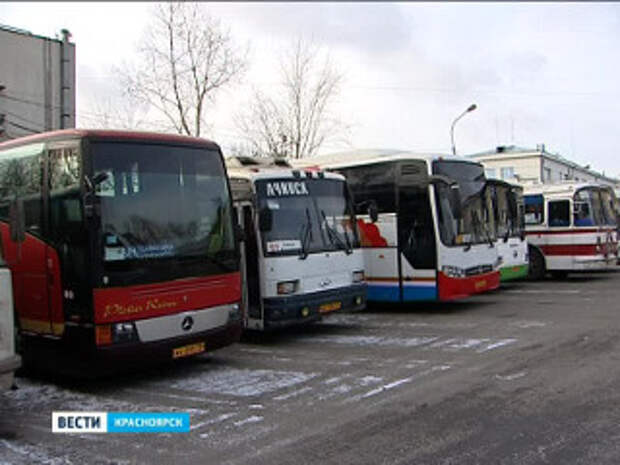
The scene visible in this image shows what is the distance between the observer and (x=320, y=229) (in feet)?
33.9

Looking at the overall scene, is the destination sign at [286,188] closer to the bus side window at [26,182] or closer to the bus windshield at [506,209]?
the bus side window at [26,182]

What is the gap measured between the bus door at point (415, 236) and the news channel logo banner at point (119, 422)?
691cm

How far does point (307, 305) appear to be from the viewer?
9828 millimetres

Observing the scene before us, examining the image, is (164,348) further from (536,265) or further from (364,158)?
(536,265)

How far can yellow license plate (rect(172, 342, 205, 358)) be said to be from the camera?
7.24 m

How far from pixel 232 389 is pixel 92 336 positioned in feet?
5.39

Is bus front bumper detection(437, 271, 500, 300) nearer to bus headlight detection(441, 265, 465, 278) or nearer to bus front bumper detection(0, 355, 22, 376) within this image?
bus headlight detection(441, 265, 465, 278)

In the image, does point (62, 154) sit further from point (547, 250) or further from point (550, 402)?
point (547, 250)

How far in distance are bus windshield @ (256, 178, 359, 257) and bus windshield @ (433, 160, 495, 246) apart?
205 cm

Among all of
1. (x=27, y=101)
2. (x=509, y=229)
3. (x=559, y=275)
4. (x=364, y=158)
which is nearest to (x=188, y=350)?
(x=364, y=158)

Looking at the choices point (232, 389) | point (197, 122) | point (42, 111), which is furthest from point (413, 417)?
point (42, 111)

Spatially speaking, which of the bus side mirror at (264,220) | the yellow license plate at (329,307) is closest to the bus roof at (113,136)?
the bus side mirror at (264,220)

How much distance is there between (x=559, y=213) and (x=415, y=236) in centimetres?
790

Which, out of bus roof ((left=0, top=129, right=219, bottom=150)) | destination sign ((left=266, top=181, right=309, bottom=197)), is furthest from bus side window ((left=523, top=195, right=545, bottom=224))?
bus roof ((left=0, top=129, right=219, bottom=150))
